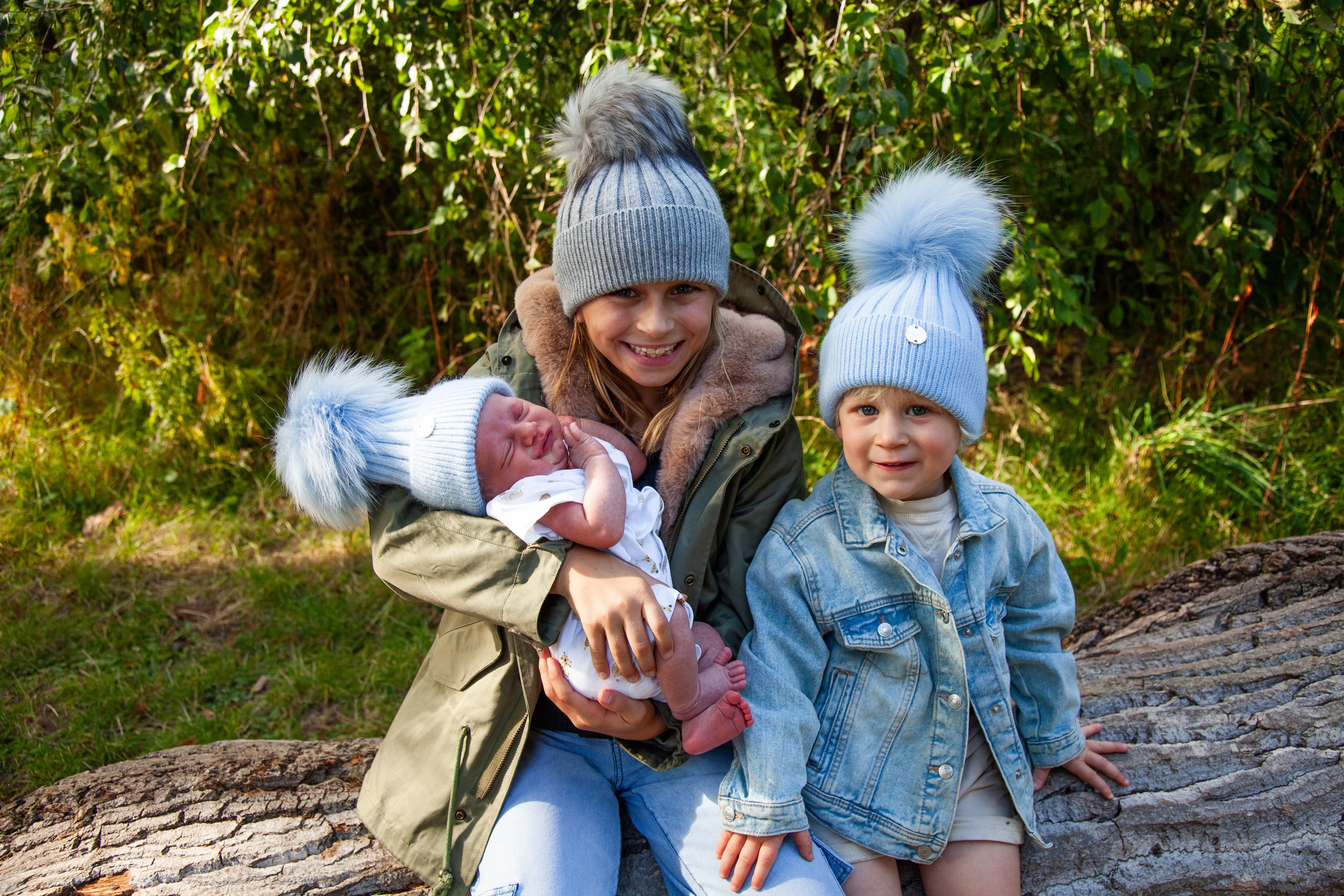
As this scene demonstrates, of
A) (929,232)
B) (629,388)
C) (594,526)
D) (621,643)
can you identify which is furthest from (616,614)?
(929,232)

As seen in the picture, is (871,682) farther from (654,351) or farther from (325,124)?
(325,124)

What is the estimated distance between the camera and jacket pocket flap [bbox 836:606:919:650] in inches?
72.3

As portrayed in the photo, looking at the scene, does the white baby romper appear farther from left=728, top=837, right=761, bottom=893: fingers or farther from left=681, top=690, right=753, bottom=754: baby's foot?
left=728, top=837, right=761, bottom=893: fingers

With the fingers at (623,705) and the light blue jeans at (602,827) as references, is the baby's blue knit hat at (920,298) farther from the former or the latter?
the light blue jeans at (602,827)

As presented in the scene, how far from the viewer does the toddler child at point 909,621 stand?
179 cm

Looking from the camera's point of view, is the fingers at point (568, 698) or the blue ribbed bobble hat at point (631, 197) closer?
the fingers at point (568, 698)

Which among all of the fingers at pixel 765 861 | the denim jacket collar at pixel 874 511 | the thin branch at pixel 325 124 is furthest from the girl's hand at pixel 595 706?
the thin branch at pixel 325 124

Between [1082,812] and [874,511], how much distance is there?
808 mm

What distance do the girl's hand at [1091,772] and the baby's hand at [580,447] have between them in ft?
3.86

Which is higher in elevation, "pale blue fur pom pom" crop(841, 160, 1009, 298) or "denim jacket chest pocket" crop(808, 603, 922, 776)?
"pale blue fur pom pom" crop(841, 160, 1009, 298)

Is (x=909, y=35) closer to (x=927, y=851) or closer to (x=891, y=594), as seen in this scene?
(x=891, y=594)

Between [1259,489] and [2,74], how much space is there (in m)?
4.48

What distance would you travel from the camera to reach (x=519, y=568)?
1.70 metres

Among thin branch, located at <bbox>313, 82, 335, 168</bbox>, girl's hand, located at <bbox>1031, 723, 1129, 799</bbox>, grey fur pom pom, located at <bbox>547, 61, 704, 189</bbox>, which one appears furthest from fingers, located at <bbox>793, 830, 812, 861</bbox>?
thin branch, located at <bbox>313, 82, 335, 168</bbox>
